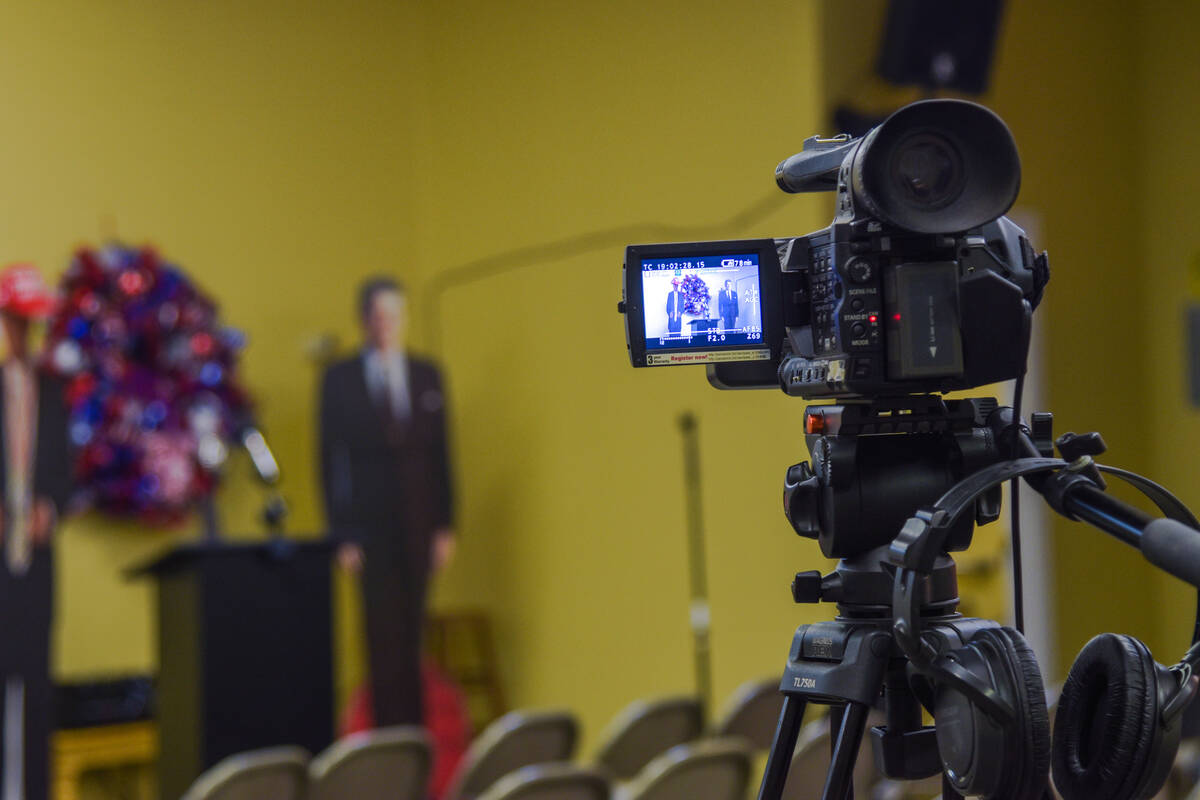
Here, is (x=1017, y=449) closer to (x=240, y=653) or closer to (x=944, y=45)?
(x=240, y=653)

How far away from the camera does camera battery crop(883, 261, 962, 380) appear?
135 cm

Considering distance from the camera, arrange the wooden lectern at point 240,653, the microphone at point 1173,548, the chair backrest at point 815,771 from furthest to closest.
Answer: the wooden lectern at point 240,653 < the chair backrest at point 815,771 < the microphone at point 1173,548

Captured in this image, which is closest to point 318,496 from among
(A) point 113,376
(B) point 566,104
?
(A) point 113,376

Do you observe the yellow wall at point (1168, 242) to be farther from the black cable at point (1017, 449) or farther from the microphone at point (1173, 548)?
the microphone at point (1173, 548)

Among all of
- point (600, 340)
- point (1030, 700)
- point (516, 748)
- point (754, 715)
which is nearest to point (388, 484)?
point (600, 340)

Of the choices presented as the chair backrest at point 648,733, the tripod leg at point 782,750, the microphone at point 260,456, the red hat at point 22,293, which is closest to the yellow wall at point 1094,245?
the chair backrest at point 648,733

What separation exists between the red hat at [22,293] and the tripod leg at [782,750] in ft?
16.4

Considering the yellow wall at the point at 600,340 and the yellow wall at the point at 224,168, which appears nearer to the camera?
the yellow wall at the point at 600,340

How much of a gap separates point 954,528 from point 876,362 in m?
0.17

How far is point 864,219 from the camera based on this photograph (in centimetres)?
138

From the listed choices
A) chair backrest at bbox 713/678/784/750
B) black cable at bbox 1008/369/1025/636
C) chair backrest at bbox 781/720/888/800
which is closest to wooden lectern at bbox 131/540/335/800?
chair backrest at bbox 713/678/784/750

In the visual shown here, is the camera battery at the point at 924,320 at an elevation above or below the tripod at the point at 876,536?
above

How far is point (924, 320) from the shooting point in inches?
53.6

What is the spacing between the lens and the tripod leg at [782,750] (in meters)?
1.52
